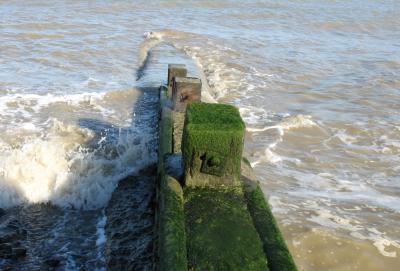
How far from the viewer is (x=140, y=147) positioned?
7.47 m

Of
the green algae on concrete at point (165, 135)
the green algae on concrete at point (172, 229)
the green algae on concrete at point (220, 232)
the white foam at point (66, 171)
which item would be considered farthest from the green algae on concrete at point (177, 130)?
the green algae on concrete at point (220, 232)

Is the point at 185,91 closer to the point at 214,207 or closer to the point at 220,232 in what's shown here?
Answer: the point at 214,207

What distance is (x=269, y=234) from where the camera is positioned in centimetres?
398

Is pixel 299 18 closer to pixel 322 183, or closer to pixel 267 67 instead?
pixel 267 67

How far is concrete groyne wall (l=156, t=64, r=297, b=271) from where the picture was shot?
3.69 metres

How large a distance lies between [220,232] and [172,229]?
42cm

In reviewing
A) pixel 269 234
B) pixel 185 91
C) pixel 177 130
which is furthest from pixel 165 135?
pixel 269 234

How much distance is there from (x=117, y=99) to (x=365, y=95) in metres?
6.60

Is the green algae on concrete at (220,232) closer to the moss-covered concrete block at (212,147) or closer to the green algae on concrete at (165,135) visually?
the moss-covered concrete block at (212,147)

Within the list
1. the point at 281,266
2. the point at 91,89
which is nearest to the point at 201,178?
A: the point at 281,266

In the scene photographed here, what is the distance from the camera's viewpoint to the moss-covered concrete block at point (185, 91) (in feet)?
23.8

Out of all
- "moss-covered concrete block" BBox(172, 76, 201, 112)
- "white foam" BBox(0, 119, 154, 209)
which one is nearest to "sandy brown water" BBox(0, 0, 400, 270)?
"white foam" BBox(0, 119, 154, 209)

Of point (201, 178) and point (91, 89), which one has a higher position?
point (201, 178)

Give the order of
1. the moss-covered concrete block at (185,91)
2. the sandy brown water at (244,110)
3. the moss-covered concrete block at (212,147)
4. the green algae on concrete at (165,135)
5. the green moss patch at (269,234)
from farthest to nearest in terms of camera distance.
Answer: the moss-covered concrete block at (185,91), the sandy brown water at (244,110), the green algae on concrete at (165,135), the moss-covered concrete block at (212,147), the green moss patch at (269,234)
